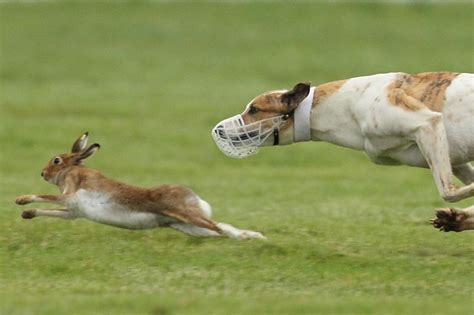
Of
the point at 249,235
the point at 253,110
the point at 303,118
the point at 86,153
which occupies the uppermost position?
the point at 253,110

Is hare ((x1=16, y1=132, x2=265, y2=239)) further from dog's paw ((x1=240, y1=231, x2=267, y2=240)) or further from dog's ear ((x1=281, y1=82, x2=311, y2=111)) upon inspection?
dog's ear ((x1=281, y1=82, x2=311, y2=111))

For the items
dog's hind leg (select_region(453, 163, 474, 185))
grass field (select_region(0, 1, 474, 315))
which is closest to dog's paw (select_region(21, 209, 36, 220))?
grass field (select_region(0, 1, 474, 315))

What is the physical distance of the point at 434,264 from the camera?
10.4 meters

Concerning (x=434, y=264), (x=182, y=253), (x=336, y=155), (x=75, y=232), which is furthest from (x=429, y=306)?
(x=336, y=155)

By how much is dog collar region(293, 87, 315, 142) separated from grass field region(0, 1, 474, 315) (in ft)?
3.05

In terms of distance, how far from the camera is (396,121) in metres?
10.3

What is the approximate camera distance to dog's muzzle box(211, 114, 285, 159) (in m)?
10.8

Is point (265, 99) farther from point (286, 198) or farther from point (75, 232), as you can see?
point (286, 198)

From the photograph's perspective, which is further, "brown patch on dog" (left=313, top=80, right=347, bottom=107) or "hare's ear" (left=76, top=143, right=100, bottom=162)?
"hare's ear" (left=76, top=143, right=100, bottom=162)

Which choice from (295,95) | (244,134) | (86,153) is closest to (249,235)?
(244,134)

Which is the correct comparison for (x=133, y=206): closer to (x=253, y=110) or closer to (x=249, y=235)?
(x=249, y=235)

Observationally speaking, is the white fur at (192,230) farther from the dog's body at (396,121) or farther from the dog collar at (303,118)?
the dog collar at (303,118)

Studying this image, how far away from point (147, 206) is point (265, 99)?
128 cm

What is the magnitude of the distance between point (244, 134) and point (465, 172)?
1806mm
